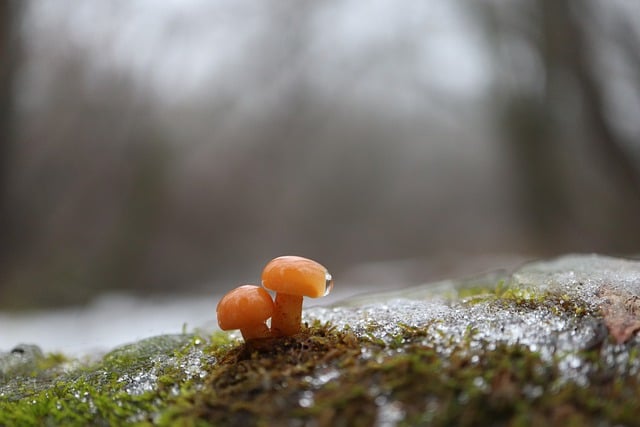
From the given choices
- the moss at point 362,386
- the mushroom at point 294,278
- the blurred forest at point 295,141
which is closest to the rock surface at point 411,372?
the moss at point 362,386

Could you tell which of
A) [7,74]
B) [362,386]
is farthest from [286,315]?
[7,74]

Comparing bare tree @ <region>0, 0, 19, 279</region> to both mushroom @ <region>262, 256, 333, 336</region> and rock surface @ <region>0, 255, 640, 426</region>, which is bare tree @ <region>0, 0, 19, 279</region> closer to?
rock surface @ <region>0, 255, 640, 426</region>

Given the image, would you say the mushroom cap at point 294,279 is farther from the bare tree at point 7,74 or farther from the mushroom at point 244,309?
the bare tree at point 7,74

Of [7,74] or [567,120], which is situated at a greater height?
[7,74]

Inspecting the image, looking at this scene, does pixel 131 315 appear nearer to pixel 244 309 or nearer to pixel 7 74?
pixel 7 74

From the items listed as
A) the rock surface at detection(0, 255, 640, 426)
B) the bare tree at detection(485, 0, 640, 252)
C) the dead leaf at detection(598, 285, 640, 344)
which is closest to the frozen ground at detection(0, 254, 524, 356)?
the rock surface at detection(0, 255, 640, 426)

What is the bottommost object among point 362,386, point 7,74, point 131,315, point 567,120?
point 131,315
